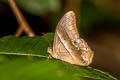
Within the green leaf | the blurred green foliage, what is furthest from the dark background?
the green leaf

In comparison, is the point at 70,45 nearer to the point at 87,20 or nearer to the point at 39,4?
the point at 39,4

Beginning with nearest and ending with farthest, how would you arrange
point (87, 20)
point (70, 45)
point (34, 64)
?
point (34, 64) → point (70, 45) → point (87, 20)

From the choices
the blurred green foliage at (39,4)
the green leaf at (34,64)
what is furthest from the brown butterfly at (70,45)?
the blurred green foliage at (39,4)

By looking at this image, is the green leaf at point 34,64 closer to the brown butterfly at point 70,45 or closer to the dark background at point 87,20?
the brown butterfly at point 70,45

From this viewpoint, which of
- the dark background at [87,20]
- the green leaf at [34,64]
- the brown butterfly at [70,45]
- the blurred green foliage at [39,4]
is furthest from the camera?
the dark background at [87,20]

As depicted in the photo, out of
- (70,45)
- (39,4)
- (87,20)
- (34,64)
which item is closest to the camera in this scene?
(34,64)

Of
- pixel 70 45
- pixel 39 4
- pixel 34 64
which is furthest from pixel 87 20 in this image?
pixel 34 64

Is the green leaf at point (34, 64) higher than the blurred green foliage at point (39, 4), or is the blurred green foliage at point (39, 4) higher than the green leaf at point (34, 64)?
the blurred green foliage at point (39, 4)
